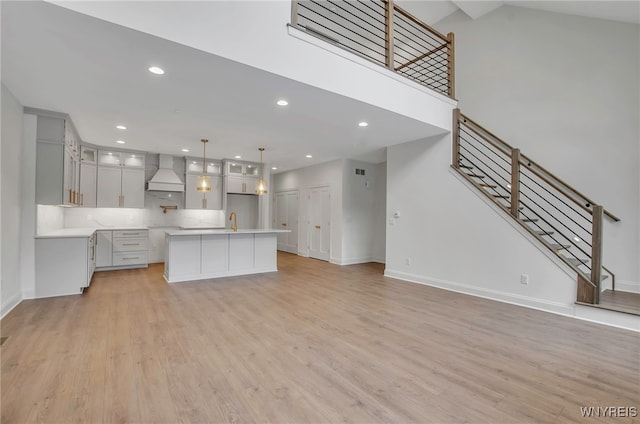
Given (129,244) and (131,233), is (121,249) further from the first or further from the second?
(131,233)

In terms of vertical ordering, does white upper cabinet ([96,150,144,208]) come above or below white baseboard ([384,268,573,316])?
above

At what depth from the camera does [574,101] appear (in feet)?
15.0

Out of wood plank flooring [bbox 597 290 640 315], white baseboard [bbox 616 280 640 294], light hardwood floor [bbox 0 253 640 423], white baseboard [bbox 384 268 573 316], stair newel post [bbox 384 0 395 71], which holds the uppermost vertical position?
stair newel post [bbox 384 0 395 71]

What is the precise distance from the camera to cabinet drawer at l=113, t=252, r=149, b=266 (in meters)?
6.35

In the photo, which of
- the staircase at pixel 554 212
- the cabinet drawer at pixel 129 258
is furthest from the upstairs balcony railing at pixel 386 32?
the cabinet drawer at pixel 129 258

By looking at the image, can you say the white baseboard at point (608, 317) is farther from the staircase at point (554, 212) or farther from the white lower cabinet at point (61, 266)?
the white lower cabinet at point (61, 266)

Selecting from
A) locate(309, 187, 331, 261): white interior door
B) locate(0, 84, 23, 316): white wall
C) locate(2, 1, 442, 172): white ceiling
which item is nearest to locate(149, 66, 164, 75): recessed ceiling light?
locate(2, 1, 442, 172): white ceiling

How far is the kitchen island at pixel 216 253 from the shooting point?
17.7 ft

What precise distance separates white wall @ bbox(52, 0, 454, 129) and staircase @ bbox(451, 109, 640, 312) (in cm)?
183

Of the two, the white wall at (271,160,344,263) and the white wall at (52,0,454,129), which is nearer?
the white wall at (52,0,454,129)

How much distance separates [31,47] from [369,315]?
438cm

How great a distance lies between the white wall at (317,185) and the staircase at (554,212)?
3165mm

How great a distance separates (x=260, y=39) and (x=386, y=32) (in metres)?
2.21

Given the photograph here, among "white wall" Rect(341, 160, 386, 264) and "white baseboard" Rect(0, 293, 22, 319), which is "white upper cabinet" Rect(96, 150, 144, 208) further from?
"white wall" Rect(341, 160, 386, 264)
